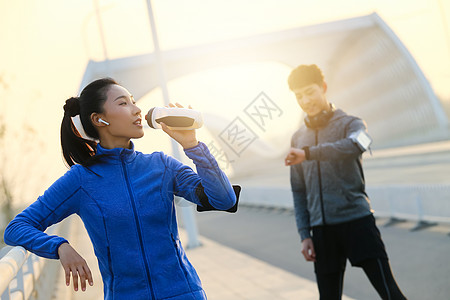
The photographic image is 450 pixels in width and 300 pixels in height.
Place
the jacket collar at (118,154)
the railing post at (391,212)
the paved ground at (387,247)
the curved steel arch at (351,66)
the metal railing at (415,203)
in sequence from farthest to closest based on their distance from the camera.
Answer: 1. the curved steel arch at (351,66)
2. the railing post at (391,212)
3. the metal railing at (415,203)
4. the paved ground at (387,247)
5. the jacket collar at (118,154)

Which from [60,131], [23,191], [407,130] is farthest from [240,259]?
[407,130]

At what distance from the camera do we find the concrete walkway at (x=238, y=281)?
691 cm

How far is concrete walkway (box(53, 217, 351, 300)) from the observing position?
6906 millimetres

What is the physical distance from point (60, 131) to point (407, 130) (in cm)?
3943

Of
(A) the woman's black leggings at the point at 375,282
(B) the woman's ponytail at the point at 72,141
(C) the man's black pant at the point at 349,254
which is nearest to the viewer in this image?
(B) the woman's ponytail at the point at 72,141

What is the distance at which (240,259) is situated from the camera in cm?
979

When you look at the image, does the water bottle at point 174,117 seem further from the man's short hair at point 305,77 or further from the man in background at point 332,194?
the man's short hair at point 305,77

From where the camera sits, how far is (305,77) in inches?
155

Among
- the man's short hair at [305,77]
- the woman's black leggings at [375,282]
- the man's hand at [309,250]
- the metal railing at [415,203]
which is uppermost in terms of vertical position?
the man's short hair at [305,77]

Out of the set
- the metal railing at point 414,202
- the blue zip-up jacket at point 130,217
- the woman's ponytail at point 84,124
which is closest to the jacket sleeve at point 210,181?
the blue zip-up jacket at point 130,217

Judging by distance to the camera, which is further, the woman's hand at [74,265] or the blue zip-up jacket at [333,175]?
the blue zip-up jacket at [333,175]

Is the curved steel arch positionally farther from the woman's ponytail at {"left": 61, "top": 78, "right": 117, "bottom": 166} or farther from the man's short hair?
the woman's ponytail at {"left": 61, "top": 78, "right": 117, "bottom": 166}

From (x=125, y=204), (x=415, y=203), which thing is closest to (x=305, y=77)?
(x=125, y=204)

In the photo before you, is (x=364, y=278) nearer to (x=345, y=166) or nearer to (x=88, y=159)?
(x=345, y=166)
